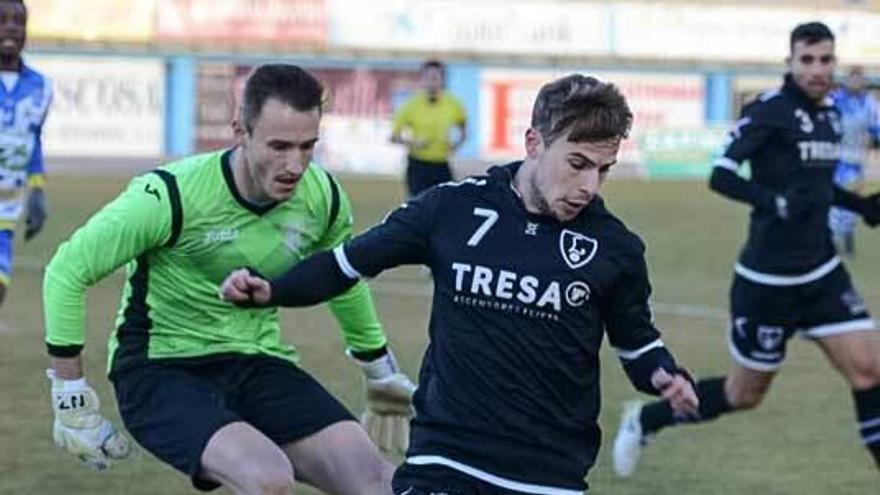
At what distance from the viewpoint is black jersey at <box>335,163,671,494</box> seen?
466cm

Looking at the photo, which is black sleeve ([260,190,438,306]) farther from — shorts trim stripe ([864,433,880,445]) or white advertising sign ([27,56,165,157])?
white advertising sign ([27,56,165,157])

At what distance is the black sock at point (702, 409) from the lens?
8445 mm

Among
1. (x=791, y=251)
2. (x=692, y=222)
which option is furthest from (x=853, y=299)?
(x=692, y=222)

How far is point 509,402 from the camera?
4676mm

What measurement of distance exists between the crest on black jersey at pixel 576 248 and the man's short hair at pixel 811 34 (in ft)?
12.7

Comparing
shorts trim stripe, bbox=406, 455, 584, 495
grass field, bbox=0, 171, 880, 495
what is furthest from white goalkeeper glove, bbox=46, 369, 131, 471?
grass field, bbox=0, 171, 880, 495

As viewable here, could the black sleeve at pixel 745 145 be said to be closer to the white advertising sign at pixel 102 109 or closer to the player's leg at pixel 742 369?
the player's leg at pixel 742 369

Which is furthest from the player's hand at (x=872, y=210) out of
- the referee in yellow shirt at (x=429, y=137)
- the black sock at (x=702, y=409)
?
the referee in yellow shirt at (x=429, y=137)

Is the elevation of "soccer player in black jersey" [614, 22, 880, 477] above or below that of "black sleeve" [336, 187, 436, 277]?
below

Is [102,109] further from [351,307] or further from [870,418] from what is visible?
[351,307]

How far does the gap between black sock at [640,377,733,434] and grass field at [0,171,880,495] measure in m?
0.21

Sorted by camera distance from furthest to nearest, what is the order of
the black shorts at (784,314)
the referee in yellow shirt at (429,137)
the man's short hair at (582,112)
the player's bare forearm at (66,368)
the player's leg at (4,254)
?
the referee in yellow shirt at (429,137)
the player's leg at (4,254)
the black shorts at (784,314)
the player's bare forearm at (66,368)
the man's short hair at (582,112)

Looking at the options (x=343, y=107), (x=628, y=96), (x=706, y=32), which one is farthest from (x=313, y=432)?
(x=706, y=32)

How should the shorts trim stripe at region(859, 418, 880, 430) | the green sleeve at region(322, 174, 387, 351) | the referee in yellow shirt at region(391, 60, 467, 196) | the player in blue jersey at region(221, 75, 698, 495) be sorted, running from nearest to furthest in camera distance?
the player in blue jersey at region(221, 75, 698, 495) < the green sleeve at region(322, 174, 387, 351) < the shorts trim stripe at region(859, 418, 880, 430) < the referee in yellow shirt at region(391, 60, 467, 196)
